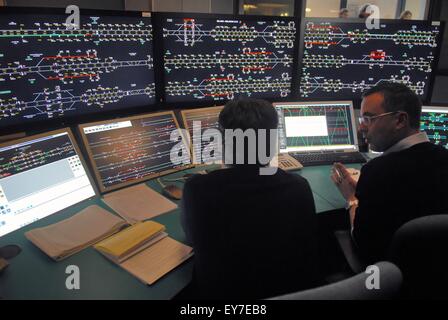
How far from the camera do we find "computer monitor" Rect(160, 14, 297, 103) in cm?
189

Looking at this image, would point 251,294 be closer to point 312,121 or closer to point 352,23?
point 312,121

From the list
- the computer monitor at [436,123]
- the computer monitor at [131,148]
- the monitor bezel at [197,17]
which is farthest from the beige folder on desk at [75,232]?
the computer monitor at [436,123]

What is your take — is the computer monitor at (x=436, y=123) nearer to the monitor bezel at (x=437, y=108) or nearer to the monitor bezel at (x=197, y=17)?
the monitor bezel at (x=437, y=108)

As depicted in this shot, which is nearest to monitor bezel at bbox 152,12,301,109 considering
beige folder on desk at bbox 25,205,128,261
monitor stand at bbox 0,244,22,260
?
beige folder on desk at bbox 25,205,128,261

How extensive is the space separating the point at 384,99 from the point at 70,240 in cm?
140

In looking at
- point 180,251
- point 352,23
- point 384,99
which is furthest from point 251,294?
point 352,23

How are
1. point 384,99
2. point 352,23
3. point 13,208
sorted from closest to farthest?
point 13,208 < point 384,99 < point 352,23

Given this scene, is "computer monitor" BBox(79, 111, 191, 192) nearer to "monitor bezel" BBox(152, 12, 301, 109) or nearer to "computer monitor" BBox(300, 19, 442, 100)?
"monitor bezel" BBox(152, 12, 301, 109)

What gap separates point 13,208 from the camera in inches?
53.0

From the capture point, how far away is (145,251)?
4.14 ft

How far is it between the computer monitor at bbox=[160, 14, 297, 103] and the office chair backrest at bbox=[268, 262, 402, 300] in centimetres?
145

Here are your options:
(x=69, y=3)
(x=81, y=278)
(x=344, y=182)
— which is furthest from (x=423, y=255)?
(x=69, y=3)

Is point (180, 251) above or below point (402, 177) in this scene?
below

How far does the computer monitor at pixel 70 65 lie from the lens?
4.78 ft
